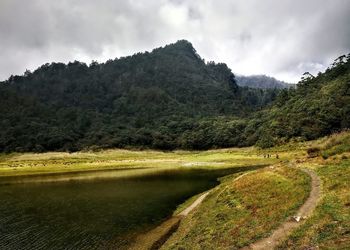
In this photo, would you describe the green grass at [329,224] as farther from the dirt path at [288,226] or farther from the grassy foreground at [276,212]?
the dirt path at [288,226]

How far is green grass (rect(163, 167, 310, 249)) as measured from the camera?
101ft

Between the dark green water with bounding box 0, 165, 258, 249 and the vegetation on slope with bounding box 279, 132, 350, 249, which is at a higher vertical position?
the vegetation on slope with bounding box 279, 132, 350, 249

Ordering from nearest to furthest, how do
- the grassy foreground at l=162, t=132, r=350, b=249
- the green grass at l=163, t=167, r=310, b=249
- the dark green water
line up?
1. the grassy foreground at l=162, t=132, r=350, b=249
2. the green grass at l=163, t=167, r=310, b=249
3. the dark green water

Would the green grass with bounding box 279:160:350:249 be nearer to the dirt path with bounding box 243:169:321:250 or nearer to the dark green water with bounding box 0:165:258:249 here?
the dirt path with bounding box 243:169:321:250

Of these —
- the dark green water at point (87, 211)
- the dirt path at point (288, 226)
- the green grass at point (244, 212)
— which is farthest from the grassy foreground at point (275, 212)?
the dark green water at point (87, 211)

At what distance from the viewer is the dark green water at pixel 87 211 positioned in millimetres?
42125

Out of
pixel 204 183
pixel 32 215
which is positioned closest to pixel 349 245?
pixel 32 215

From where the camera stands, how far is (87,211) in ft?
187

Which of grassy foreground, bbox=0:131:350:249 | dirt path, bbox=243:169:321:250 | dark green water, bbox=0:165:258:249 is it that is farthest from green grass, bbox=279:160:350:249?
dark green water, bbox=0:165:258:249

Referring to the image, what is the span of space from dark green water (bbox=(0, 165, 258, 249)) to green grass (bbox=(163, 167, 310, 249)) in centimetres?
734

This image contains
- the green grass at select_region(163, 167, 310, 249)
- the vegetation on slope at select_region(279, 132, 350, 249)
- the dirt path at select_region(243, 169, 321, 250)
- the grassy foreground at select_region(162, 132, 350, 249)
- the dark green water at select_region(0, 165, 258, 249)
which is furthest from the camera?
the dark green water at select_region(0, 165, 258, 249)

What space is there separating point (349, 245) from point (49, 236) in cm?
3436

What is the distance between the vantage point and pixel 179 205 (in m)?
57.0

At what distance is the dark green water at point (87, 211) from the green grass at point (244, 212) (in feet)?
24.1
